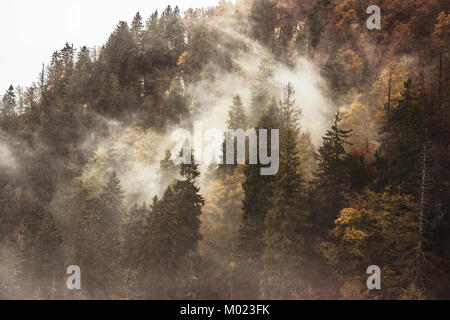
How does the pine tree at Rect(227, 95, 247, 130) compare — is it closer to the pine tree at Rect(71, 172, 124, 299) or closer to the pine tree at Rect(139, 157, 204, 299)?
the pine tree at Rect(139, 157, 204, 299)

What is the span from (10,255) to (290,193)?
43.6 m

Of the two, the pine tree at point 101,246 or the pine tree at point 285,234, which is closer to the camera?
the pine tree at point 285,234

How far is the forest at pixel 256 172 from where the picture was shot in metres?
34.0

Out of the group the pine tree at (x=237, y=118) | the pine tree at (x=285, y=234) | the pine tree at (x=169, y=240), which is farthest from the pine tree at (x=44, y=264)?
the pine tree at (x=237, y=118)

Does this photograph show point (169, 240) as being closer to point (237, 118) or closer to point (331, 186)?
point (331, 186)

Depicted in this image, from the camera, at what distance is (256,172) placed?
38.6 meters

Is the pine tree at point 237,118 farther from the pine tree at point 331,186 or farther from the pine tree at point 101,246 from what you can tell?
the pine tree at point 331,186

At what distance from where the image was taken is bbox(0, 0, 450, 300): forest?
34.0 m

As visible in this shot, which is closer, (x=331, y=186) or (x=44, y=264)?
(x=331, y=186)

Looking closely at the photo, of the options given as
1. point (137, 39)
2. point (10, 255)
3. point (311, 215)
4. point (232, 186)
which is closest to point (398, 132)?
point (311, 215)

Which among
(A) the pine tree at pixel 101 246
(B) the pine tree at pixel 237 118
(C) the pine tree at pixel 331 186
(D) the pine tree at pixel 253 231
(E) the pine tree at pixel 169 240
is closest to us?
(C) the pine tree at pixel 331 186

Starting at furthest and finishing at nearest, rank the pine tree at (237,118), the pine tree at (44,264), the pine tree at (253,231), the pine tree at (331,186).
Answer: the pine tree at (237,118) < the pine tree at (44,264) < the pine tree at (253,231) < the pine tree at (331,186)

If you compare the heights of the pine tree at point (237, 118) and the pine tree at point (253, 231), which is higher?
the pine tree at point (237, 118)

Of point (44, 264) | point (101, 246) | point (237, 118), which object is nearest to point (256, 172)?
point (237, 118)
